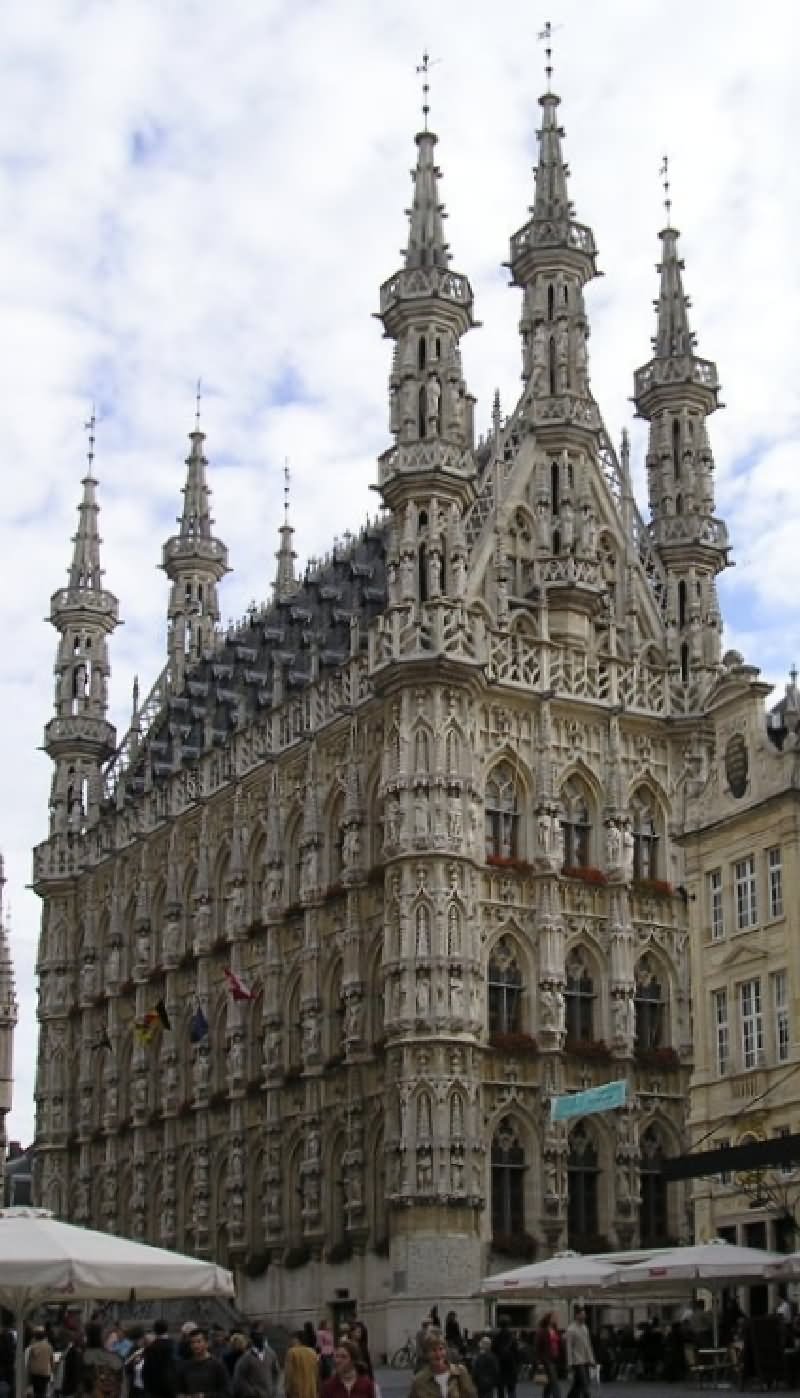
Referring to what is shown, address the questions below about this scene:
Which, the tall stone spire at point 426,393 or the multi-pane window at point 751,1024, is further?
the tall stone spire at point 426,393

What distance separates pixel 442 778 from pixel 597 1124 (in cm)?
968

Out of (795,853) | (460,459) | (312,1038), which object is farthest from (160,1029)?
(795,853)

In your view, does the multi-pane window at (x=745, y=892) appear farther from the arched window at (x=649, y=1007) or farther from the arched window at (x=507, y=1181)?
the arched window at (x=649, y=1007)

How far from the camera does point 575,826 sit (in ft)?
181

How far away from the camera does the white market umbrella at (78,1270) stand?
20.5m

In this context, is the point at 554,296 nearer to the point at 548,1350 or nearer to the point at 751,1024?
the point at 751,1024

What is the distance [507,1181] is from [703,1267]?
16.8 meters

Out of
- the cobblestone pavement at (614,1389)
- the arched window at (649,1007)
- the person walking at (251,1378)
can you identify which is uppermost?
the arched window at (649,1007)

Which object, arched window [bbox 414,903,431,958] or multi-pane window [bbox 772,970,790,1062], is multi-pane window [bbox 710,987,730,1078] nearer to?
multi-pane window [bbox 772,970,790,1062]

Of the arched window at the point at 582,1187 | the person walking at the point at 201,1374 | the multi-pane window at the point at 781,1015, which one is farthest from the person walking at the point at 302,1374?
the arched window at the point at 582,1187

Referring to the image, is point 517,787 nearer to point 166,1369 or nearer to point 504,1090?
point 504,1090

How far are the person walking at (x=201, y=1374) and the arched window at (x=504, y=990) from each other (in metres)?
31.3

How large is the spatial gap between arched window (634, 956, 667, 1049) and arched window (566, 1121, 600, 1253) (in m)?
3.32

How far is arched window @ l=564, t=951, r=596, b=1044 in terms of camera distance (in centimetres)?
5359
